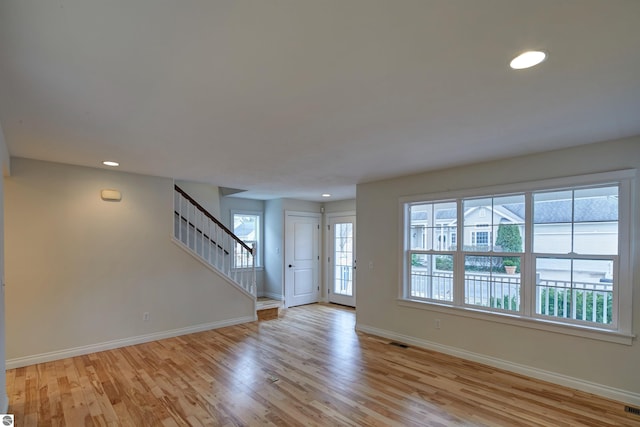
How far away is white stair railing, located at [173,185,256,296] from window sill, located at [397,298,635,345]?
10.2 ft

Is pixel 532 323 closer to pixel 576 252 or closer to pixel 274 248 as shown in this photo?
pixel 576 252

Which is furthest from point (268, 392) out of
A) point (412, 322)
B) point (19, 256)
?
point (19, 256)

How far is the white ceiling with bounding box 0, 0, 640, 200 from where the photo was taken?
4.31 feet

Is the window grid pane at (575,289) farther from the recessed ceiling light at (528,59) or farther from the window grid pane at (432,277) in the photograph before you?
the recessed ceiling light at (528,59)

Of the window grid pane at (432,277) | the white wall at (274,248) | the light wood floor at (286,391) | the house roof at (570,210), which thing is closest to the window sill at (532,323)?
the window grid pane at (432,277)

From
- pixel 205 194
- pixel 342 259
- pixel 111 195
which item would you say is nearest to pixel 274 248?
pixel 342 259

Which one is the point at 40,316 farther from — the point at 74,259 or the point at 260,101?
the point at 260,101

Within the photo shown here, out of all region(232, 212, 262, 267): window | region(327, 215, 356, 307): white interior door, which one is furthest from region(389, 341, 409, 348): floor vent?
region(232, 212, 262, 267): window

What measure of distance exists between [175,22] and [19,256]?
13.0 feet

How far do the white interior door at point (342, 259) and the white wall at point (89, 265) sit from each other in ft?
10.1

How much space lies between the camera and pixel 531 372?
344 centimetres

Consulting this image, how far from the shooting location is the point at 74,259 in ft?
13.5

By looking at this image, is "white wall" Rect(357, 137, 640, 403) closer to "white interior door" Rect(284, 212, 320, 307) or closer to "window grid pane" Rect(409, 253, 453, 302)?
"window grid pane" Rect(409, 253, 453, 302)

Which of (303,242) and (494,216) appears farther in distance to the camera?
(303,242)
